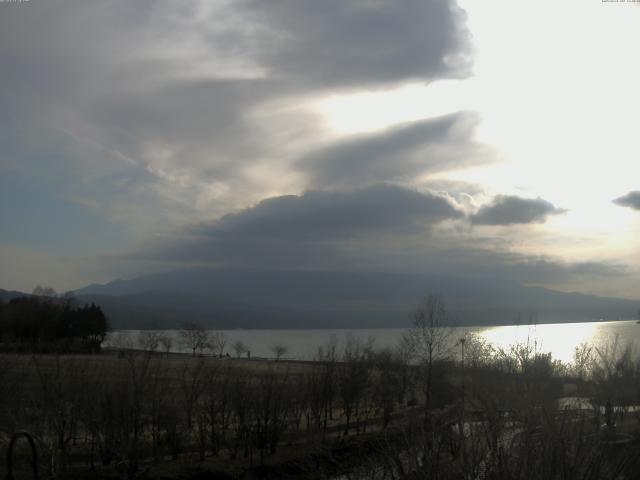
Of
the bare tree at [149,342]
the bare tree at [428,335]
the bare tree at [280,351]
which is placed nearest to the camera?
the bare tree at [428,335]

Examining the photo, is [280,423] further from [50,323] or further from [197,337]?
[197,337]

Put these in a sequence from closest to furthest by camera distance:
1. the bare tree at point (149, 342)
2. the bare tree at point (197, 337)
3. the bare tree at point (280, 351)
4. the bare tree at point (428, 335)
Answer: the bare tree at point (428, 335), the bare tree at point (149, 342), the bare tree at point (280, 351), the bare tree at point (197, 337)

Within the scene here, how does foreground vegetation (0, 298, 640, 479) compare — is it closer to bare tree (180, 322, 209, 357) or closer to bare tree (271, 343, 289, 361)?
bare tree (271, 343, 289, 361)

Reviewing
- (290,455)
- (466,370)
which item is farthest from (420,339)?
(290,455)

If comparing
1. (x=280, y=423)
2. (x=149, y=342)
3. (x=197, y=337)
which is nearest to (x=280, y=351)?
(x=197, y=337)

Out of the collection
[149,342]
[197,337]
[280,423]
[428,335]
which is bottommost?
[280,423]

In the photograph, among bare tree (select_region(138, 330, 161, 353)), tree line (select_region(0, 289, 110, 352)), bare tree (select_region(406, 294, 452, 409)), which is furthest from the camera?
tree line (select_region(0, 289, 110, 352))

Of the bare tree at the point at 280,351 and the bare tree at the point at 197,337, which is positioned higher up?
the bare tree at the point at 197,337

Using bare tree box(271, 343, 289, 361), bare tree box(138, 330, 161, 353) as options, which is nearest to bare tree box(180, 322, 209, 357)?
bare tree box(138, 330, 161, 353)

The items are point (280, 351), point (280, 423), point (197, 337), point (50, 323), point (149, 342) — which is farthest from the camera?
point (197, 337)

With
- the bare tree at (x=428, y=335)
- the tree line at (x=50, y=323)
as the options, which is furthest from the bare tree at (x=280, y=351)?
the bare tree at (x=428, y=335)

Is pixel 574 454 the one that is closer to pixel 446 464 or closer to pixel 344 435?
Result: pixel 446 464

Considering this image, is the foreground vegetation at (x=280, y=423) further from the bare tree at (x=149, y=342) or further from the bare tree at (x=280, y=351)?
the bare tree at (x=280, y=351)

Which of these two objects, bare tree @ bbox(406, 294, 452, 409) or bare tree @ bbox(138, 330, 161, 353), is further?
bare tree @ bbox(138, 330, 161, 353)
